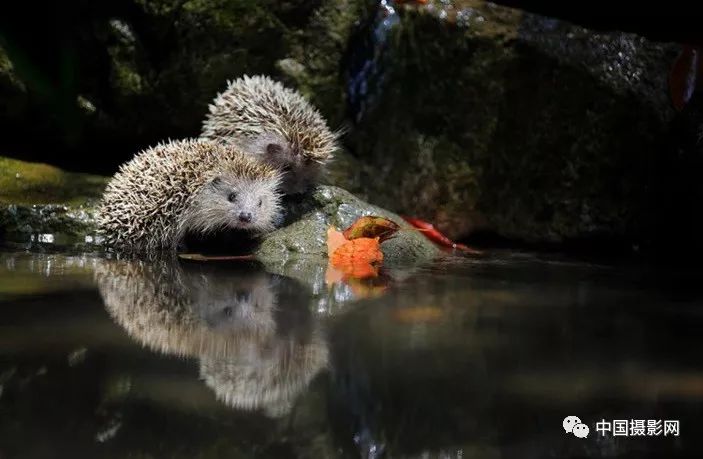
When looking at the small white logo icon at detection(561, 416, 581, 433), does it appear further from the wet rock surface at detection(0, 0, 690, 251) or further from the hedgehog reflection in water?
the wet rock surface at detection(0, 0, 690, 251)

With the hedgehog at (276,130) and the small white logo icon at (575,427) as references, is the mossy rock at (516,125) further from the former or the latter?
the small white logo icon at (575,427)

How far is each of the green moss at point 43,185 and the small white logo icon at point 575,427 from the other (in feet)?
17.9

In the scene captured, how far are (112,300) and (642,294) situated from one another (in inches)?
117

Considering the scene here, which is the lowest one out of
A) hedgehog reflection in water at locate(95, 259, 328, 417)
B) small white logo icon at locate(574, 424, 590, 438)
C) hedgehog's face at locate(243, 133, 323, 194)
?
small white logo icon at locate(574, 424, 590, 438)

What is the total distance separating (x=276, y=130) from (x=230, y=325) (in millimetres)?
3238

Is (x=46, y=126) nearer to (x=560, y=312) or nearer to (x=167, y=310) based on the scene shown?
(x=167, y=310)

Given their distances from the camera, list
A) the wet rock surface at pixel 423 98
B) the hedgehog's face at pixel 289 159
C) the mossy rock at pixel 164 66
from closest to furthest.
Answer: the hedgehog's face at pixel 289 159
the wet rock surface at pixel 423 98
the mossy rock at pixel 164 66

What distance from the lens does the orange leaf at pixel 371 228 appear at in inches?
233

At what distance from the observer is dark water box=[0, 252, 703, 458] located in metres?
2.22

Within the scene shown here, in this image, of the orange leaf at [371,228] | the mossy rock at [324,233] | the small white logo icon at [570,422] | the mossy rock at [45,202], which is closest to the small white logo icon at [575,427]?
the small white logo icon at [570,422]

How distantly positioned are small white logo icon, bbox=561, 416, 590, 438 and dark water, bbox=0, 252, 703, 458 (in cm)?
2

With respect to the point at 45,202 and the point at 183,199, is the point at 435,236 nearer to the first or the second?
the point at 183,199

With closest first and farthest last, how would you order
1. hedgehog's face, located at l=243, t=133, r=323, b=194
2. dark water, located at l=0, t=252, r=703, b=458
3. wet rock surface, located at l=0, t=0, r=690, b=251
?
dark water, located at l=0, t=252, r=703, b=458
hedgehog's face, located at l=243, t=133, r=323, b=194
wet rock surface, located at l=0, t=0, r=690, b=251

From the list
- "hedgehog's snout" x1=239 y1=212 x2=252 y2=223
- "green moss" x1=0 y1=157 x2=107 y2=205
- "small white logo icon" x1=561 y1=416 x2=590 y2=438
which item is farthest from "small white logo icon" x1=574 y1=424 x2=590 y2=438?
"green moss" x1=0 y1=157 x2=107 y2=205
